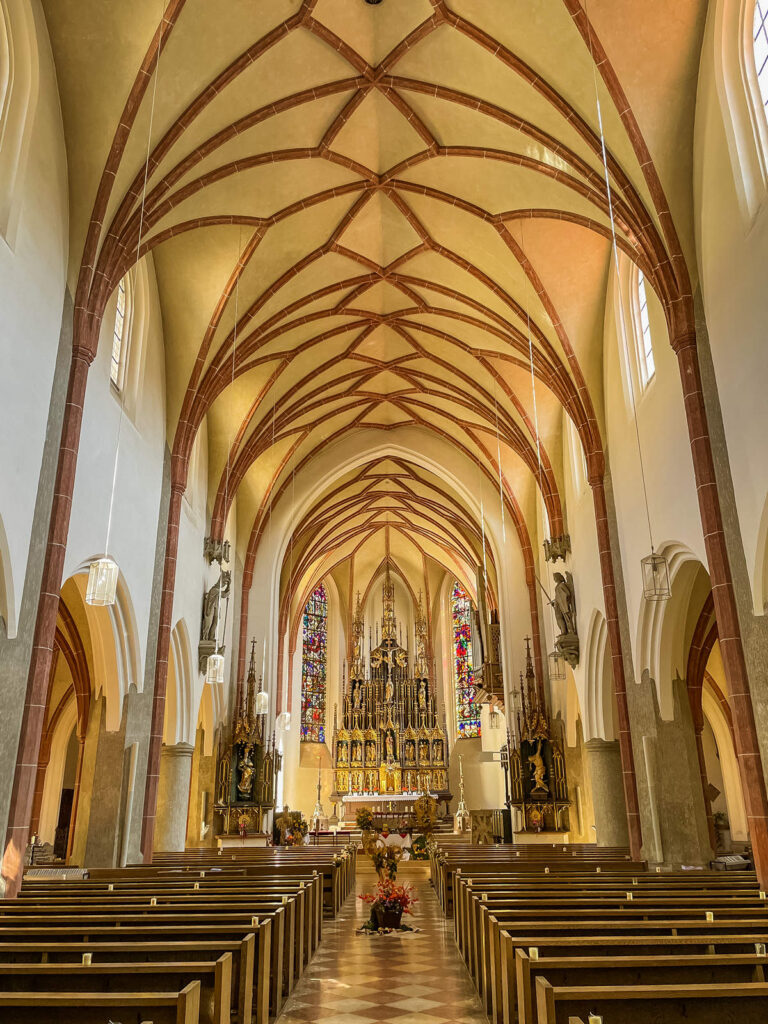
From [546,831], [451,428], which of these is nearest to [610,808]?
[546,831]

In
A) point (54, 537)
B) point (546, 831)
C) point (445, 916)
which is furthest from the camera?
point (546, 831)

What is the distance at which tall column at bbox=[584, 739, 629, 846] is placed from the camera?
17.6 metres

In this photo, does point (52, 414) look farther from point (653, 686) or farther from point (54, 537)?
point (653, 686)

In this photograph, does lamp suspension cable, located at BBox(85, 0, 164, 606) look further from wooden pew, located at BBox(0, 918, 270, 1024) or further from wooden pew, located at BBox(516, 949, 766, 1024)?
wooden pew, located at BBox(516, 949, 766, 1024)

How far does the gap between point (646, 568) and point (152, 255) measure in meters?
10.7

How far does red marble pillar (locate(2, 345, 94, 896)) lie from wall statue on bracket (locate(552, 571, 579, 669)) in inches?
472

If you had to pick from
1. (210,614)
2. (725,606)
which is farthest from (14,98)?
(210,614)

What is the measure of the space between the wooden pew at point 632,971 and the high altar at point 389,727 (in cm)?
2761

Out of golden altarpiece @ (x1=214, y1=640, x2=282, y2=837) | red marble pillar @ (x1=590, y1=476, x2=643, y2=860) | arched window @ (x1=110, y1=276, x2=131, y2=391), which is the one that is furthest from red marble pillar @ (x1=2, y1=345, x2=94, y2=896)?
golden altarpiece @ (x1=214, y1=640, x2=282, y2=837)

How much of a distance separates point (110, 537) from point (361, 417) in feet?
43.3

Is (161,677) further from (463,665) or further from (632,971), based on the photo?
(463,665)

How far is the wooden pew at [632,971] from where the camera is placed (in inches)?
158

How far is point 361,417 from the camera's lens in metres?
25.3

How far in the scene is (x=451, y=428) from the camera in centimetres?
2488
